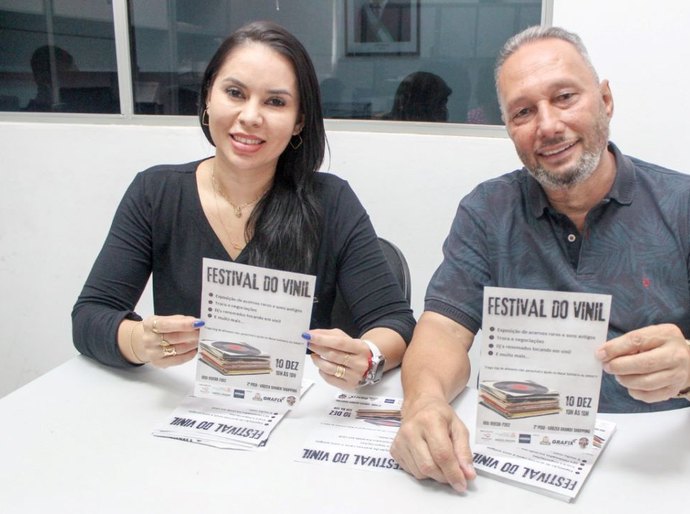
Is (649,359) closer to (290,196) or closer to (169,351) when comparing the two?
(169,351)

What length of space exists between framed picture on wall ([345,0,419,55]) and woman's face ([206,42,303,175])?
0.97 m

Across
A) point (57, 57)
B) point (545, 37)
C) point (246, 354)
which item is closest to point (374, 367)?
point (246, 354)

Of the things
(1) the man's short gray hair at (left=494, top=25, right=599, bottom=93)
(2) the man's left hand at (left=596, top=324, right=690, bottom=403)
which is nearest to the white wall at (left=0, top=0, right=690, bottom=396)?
(1) the man's short gray hair at (left=494, top=25, right=599, bottom=93)

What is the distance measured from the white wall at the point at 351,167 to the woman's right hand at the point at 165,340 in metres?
1.26

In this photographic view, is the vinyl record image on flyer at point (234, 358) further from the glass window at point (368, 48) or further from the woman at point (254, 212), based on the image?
the glass window at point (368, 48)

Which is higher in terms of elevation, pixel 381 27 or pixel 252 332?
pixel 381 27

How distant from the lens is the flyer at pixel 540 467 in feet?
3.10

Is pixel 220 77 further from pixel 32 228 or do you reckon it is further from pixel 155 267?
pixel 32 228

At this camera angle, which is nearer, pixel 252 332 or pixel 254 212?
pixel 252 332

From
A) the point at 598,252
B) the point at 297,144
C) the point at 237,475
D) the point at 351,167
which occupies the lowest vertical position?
the point at 237,475

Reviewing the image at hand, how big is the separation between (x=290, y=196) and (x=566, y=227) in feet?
2.21

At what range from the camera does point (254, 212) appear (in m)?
1.63

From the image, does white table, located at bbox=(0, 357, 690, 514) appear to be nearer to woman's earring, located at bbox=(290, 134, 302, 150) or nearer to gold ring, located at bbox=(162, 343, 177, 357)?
gold ring, located at bbox=(162, 343, 177, 357)

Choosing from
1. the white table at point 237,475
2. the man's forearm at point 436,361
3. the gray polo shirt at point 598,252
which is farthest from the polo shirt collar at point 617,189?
the white table at point 237,475
